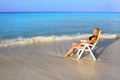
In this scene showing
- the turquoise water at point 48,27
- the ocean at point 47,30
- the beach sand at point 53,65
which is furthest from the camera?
the turquoise water at point 48,27

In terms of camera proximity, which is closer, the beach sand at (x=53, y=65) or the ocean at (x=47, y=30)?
Answer: the beach sand at (x=53, y=65)

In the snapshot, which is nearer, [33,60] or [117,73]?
[117,73]

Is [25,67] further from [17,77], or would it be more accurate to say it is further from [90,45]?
[90,45]

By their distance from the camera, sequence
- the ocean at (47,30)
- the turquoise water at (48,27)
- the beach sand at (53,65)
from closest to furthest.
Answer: the beach sand at (53,65)
the ocean at (47,30)
the turquoise water at (48,27)

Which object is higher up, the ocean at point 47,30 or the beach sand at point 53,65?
the beach sand at point 53,65

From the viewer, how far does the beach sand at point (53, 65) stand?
6445 mm

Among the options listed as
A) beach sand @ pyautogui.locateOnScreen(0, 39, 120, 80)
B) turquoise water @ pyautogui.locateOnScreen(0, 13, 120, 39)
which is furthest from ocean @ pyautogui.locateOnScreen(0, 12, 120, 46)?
beach sand @ pyautogui.locateOnScreen(0, 39, 120, 80)

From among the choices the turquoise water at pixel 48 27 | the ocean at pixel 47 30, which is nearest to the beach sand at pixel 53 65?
the ocean at pixel 47 30

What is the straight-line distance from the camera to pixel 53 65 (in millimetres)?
7570

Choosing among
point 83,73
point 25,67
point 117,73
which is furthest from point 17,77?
point 117,73

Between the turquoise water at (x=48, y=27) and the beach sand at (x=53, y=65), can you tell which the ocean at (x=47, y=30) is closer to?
the turquoise water at (x=48, y=27)

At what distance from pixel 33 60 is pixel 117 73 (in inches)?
118

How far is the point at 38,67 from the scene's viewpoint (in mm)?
7309

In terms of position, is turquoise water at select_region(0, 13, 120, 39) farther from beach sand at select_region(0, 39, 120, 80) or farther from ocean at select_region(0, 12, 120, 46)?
beach sand at select_region(0, 39, 120, 80)
